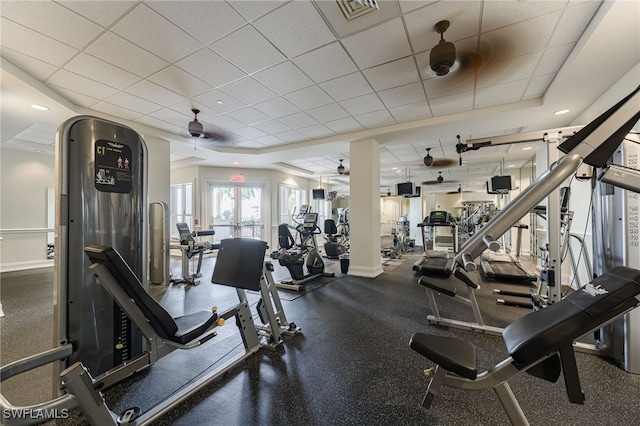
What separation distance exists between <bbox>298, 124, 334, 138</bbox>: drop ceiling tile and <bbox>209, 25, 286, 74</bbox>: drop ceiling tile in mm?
1942

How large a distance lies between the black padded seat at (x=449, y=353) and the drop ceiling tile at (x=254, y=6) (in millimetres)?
2501

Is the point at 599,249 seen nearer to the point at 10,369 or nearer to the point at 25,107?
the point at 10,369

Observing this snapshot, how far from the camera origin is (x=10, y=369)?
1071mm

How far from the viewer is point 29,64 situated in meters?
2.59

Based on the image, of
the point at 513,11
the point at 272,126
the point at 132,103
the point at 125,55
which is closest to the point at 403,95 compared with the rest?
the point at 513,11

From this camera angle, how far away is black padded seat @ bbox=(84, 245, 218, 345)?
1224mm

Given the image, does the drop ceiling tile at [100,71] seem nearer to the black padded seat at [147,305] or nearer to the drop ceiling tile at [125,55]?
the drop ceiling tile at [125,55]

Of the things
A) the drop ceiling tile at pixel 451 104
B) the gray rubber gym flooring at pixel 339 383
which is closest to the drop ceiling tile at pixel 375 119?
the drop ceiling tile at pixel 451 104

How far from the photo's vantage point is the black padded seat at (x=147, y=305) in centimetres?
122

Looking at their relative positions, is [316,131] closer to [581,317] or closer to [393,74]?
[393,74]

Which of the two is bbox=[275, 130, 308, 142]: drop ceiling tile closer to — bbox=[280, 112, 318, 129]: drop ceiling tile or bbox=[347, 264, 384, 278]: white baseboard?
bbox=[280, 112, 318, 129]: drop ceiling tile

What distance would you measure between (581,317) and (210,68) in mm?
3444

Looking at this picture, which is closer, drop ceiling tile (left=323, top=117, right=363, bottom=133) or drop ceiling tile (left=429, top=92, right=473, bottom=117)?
drop ceiling tile (left=429, top=92, right=473, bottom=117)

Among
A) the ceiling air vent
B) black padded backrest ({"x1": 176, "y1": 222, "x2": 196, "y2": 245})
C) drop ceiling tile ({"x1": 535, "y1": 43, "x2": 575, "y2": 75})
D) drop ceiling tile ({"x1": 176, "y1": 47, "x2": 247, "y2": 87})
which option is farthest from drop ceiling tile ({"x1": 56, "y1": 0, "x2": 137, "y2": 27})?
drop ceiling tile ({"x1": 535, "y1": 43, "x2": 575, "y2": 75})
